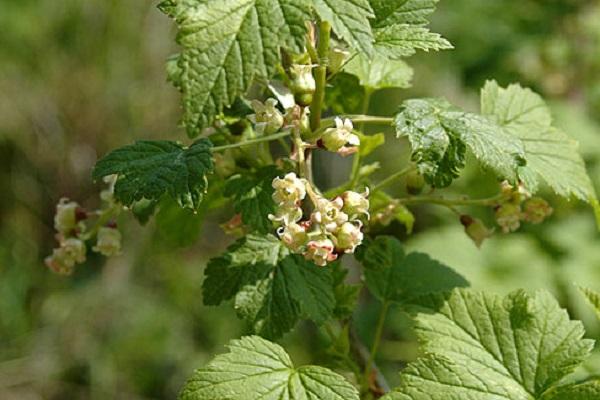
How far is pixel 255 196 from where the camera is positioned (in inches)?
56.7

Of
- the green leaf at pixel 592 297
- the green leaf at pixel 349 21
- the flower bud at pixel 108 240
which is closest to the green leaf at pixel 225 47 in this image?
the green leaf at pixel 349 21

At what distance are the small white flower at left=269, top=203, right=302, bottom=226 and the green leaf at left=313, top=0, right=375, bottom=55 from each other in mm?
275

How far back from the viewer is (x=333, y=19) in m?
1.20

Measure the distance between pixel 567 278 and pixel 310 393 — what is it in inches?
95.9

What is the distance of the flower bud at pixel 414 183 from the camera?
168 cm

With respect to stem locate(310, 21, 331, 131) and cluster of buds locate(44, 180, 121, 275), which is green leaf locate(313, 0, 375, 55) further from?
cluster of buds locate(44, 180, 121, 275)

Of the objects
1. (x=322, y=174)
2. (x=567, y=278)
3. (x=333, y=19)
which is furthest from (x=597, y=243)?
(x=333, y=19)

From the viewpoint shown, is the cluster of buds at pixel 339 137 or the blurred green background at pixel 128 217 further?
the blurred green background at pixel 128 217

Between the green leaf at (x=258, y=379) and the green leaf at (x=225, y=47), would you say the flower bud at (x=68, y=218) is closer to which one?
the green leaf at (x=258, y=379)

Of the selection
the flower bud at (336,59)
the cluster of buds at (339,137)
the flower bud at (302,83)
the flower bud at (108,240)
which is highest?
the flower bud at (336,59)

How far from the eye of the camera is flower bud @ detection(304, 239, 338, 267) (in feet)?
4.41

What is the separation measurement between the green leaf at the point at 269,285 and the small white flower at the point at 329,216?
0.14 metres

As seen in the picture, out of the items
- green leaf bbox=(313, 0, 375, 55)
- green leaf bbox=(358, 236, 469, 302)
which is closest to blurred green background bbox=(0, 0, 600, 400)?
green leaf bbox=(358, 236, 469, 302)

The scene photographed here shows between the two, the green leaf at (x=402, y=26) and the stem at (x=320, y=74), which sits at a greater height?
the green leaf at (x=402, y=26)
